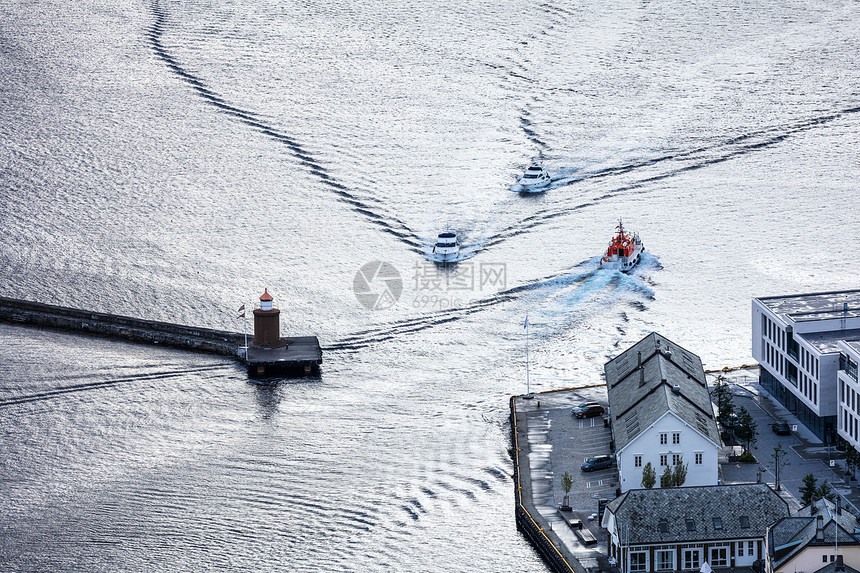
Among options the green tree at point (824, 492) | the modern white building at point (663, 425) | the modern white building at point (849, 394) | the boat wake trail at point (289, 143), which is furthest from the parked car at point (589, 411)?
the boat wake trail at point (289, 143)

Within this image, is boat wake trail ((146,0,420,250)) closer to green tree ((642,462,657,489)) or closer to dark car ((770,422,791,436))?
dark car ((770,422,791,436))

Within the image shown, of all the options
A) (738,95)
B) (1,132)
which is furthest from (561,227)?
(1,132)

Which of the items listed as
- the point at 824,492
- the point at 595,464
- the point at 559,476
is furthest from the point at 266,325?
the point at 824,492

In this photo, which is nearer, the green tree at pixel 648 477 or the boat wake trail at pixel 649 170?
the green tree at pixel 648 477

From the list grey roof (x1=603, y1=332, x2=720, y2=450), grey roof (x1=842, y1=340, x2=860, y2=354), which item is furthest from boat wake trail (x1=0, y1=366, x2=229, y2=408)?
grey roof (x1=842, y1=340, x2=860, y2=354)

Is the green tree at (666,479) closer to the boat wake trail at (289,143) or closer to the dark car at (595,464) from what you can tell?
the dark car at (595,464)

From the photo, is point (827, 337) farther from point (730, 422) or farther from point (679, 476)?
point (679, 476)

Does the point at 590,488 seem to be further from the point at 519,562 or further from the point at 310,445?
the point at 310,445
